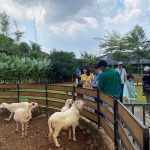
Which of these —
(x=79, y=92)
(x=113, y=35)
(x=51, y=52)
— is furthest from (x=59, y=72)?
(x=79, y=92)

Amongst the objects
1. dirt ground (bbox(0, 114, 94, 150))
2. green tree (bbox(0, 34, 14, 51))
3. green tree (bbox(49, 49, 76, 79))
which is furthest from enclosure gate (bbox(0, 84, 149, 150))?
green tree (bbox(0, 34, 14, 51))

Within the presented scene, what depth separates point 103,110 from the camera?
6992 mm

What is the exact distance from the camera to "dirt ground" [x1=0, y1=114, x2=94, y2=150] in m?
7.70

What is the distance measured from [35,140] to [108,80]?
2600mm

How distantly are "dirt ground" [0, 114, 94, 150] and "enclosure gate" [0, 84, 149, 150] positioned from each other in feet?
2.00

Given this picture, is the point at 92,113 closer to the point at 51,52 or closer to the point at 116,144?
the point at 116,144

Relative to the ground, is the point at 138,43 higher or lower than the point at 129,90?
higher

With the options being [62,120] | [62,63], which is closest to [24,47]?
[62,63]

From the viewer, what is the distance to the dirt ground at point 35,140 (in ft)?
25.3

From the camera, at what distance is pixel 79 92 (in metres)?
9.28

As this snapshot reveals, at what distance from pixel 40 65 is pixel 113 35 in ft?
79.5

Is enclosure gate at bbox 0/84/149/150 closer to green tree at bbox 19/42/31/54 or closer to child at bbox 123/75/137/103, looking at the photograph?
child at bbox 123/75/137/103

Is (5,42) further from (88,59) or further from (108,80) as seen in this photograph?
(108,80)

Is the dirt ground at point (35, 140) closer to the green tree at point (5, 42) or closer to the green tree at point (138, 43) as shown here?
the green tree at point (5, 42)
